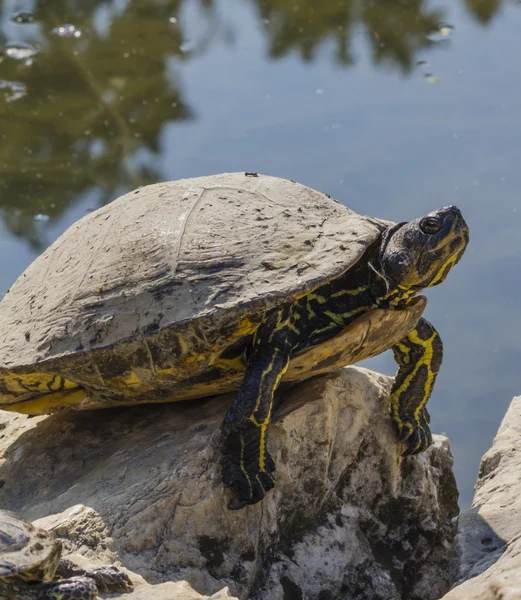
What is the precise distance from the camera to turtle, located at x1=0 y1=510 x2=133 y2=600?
135 inches

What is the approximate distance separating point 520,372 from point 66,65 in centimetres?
722

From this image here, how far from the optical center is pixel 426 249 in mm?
4500

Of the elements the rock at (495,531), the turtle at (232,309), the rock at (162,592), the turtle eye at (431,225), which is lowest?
the rock at (495,531)

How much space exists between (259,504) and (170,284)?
1.07 meters

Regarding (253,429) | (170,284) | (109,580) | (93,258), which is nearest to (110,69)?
(93,258)

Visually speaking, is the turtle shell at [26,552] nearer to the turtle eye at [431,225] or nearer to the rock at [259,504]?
the rock at [259,504]

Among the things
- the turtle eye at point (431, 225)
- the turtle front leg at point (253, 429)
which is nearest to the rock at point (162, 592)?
the turtle front leg at point (253, 429)

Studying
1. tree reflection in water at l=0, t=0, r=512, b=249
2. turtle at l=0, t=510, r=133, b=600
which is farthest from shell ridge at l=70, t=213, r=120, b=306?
tree reflection in water at l=0, t=0, r=512, b=249

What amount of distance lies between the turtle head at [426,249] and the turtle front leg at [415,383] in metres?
0.42

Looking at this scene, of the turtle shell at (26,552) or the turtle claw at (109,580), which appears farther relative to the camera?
the turtle claw at (109,580)

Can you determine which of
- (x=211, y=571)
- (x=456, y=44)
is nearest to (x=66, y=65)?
(x=456, y=44)

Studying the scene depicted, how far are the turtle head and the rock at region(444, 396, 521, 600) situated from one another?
125 cm

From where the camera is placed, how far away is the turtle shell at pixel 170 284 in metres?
4.38

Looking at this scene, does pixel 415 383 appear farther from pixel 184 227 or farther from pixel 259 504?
pixel 184 227
